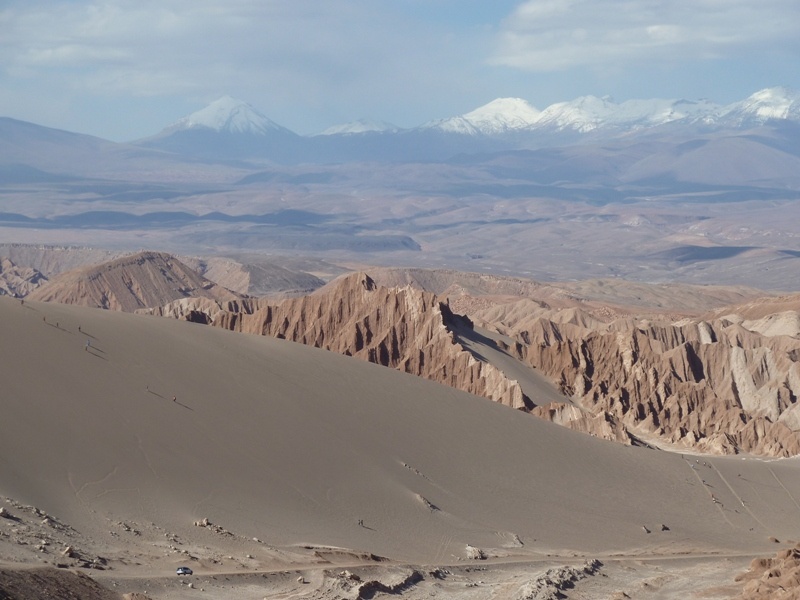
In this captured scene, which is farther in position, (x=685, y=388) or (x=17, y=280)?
(x=17, y=280)

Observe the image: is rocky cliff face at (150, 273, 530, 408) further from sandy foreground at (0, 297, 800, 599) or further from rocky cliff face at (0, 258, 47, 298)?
rocky cliff face at (0, 258, 47, 298)

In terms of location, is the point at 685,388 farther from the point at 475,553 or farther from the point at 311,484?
the point at 311,484

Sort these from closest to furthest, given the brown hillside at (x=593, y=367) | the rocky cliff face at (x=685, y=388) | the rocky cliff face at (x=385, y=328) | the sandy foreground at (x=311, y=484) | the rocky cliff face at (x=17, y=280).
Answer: the sandy foreground at (x=311, y=484) → the brown hillside at (x=593, y=367) → the rocky cliff face at (x=685, y=388) → the rocky cliff face at (x=385, y=328) → the rocky cliff face at (x=17, y=280)

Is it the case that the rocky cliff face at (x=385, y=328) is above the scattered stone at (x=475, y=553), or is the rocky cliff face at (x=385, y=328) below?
above

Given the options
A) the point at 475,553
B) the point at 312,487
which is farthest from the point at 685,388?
the point at 312,487

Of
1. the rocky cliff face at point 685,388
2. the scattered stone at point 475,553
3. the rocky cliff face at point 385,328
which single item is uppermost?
the rocky cliff face at point 385,328

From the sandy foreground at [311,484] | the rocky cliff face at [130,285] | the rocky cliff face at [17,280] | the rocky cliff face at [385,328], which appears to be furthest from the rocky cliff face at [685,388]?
the rocky cliff face at [17,280]

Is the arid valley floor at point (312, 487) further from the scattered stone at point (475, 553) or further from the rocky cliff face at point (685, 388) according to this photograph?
the rocky cliff face at point (685, 388)
